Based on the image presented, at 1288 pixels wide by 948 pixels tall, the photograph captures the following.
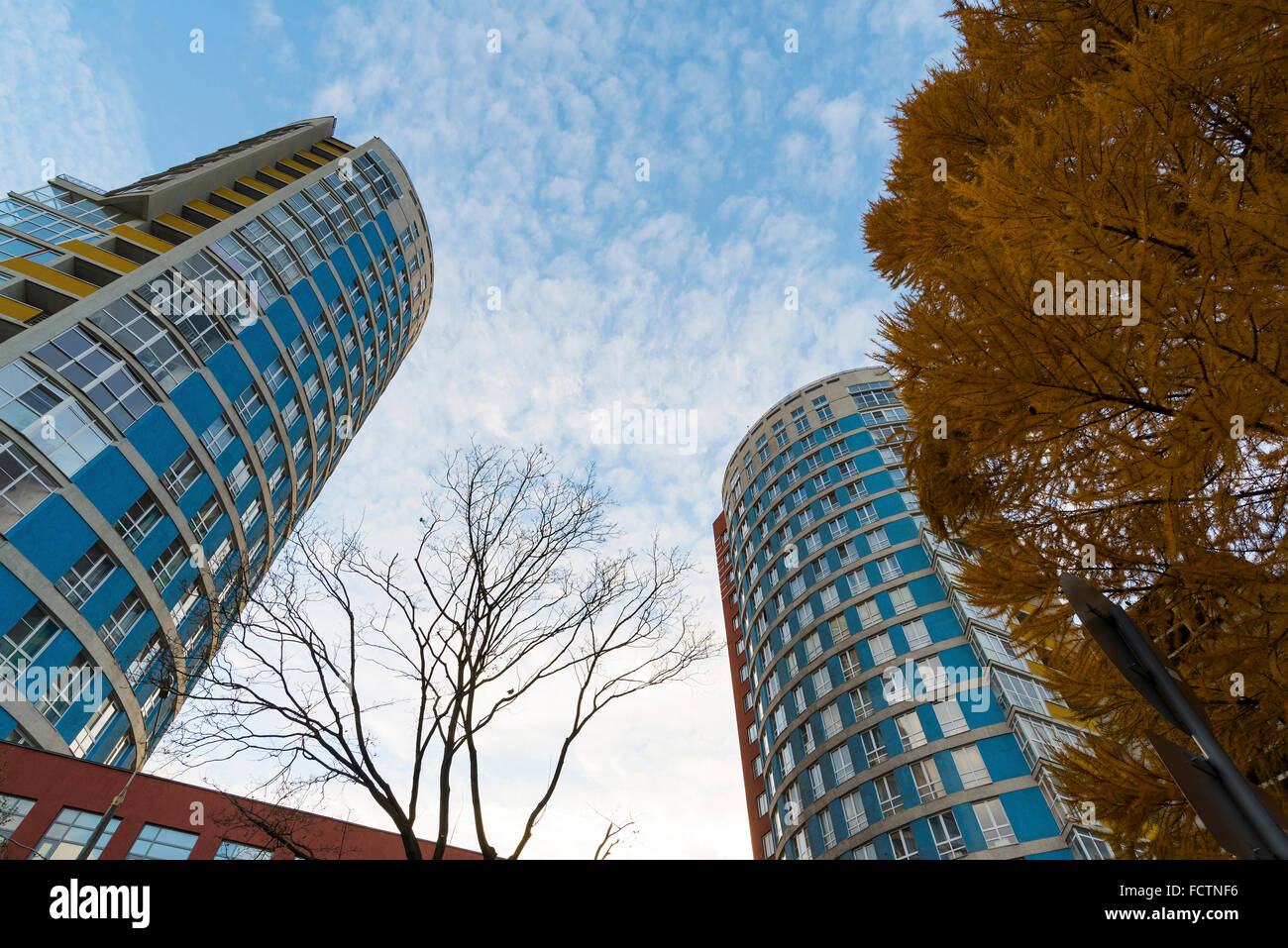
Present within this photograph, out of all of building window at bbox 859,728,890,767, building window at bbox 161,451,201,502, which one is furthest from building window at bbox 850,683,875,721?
building window at bbox 161,451,201,502

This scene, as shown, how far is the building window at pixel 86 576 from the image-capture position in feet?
62.2

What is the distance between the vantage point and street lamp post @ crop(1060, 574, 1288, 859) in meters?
1.70

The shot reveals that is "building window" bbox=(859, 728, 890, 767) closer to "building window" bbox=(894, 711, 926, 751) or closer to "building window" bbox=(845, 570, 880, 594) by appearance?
"building window" bbox=(894, 711, 926, 751)

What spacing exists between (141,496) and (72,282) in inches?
328

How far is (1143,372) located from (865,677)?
94.2 feet

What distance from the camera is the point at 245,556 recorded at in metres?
28.1

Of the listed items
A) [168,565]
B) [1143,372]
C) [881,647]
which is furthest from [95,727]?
[881,647]

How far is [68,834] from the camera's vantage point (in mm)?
19844

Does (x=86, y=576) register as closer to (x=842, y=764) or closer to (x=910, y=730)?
(x=842, y=764)

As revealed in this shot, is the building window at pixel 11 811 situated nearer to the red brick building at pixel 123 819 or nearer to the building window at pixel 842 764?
the red brick building at pixel 123 819

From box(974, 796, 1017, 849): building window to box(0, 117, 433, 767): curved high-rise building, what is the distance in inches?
994

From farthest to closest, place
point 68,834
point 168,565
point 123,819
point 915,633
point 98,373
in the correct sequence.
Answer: point 915,633 → point 168,565 → point 123,819 → point 98,373 → point 68,834

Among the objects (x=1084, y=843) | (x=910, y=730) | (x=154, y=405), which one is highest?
(x=154, y=405)

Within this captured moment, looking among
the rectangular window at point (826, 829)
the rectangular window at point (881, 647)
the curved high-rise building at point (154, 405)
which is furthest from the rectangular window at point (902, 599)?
the curved high-rise building at point (154, 405)
